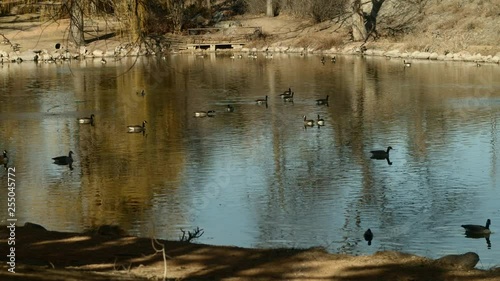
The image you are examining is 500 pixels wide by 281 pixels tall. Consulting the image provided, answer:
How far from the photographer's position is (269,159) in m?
18.8

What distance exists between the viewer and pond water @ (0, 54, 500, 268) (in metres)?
13.6

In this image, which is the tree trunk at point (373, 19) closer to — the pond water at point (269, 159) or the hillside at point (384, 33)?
the hillside at point (384, 33)

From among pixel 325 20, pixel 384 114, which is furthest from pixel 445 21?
pixel 384 114

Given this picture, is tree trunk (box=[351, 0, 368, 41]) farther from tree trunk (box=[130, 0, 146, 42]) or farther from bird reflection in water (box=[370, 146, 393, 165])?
tree trunk (box=[130, 0, 146, 42])

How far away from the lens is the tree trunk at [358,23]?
46.2 meters

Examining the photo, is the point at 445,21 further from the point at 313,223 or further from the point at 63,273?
the point at 63,273

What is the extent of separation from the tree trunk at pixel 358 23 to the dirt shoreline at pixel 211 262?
121ft

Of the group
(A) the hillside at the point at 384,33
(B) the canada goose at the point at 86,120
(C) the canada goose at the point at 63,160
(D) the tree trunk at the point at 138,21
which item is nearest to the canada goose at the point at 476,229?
(D) the tree trunk at the point at 138,21

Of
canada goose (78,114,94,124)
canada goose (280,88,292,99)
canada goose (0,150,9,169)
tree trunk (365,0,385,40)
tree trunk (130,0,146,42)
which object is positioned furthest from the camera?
tree trunk (365,0,385,40)

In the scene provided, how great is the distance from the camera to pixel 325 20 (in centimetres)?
5053

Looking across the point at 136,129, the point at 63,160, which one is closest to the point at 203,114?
the point at 136,129

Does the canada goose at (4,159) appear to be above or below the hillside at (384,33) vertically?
below


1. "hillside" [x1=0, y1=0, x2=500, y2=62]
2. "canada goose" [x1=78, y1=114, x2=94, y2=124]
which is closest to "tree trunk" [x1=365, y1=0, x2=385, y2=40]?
"hillside" [x1=0, y1=0, x2=500, y2=62]

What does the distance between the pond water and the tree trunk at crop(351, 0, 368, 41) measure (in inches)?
473
